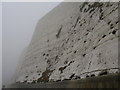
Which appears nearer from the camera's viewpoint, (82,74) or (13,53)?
(82,74)

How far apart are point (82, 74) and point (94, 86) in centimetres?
316

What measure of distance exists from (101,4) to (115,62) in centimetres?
622

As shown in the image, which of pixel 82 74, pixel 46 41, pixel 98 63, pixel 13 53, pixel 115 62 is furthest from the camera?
pixel 13 53

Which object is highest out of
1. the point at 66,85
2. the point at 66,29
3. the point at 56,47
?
the point at 66,29

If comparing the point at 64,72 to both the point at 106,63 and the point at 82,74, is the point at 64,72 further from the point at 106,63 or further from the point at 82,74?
the point at 106,63

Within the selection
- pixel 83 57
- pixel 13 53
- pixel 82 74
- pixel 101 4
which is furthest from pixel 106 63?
pixel 13 53

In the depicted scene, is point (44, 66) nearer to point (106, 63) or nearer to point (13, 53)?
point (106, 63)

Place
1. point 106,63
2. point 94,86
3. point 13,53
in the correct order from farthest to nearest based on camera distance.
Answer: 1. point 13,53
2. point 106,63
3. point 94,86

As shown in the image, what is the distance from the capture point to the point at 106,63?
9.10 m

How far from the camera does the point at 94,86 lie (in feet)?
24.2

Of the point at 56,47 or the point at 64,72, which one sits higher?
the point at 56,47

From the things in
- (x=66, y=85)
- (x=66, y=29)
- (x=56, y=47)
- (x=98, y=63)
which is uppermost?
(x=66, y=29)

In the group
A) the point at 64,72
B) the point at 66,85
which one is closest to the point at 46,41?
the point at 64,72

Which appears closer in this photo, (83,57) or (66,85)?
(66,85)
